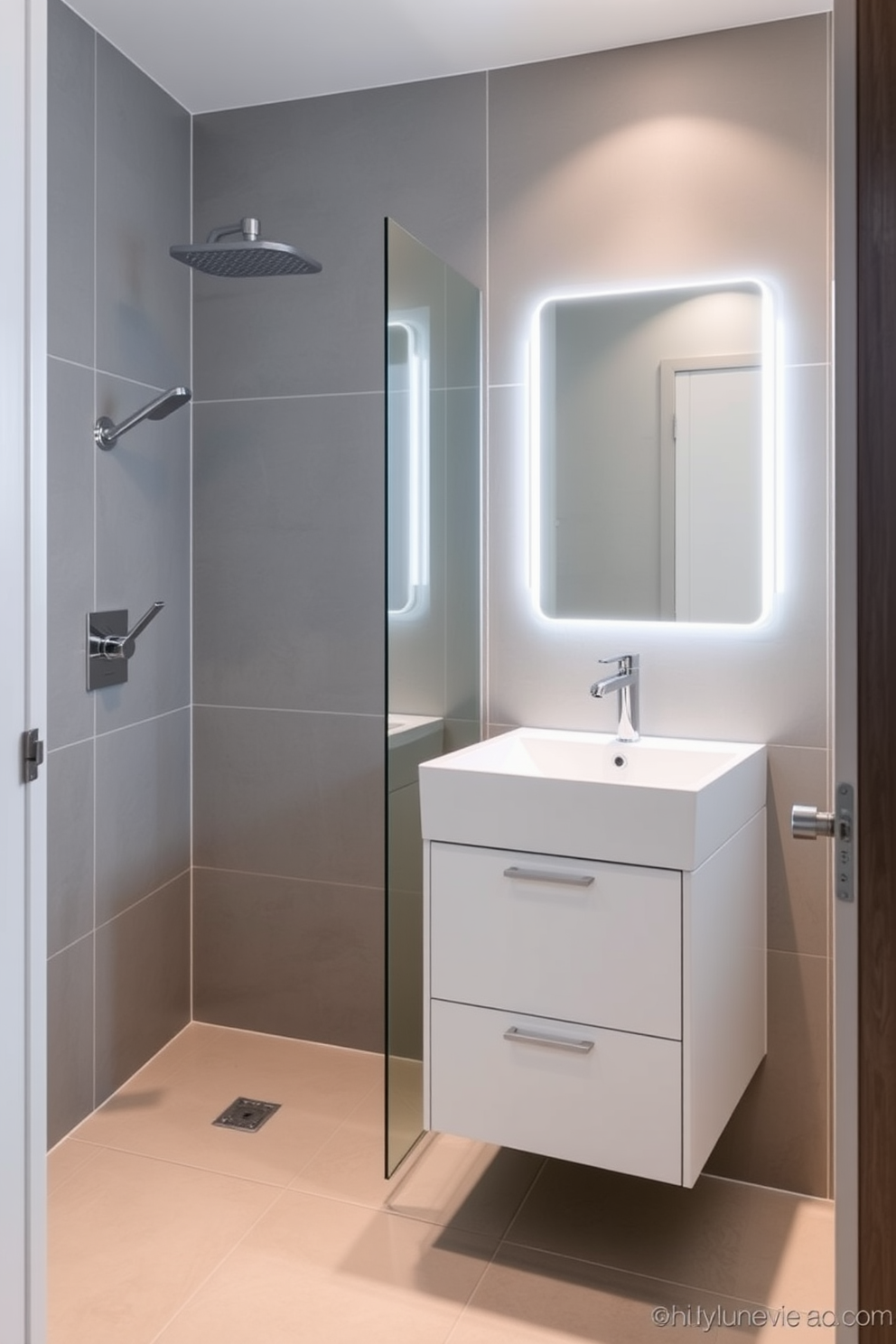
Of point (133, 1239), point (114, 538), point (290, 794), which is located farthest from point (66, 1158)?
point (114, 538)

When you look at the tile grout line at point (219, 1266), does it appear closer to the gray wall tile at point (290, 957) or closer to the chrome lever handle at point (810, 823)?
the gray wall tile at point (290, 957)

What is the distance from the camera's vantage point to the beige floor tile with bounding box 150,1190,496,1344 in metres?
1.84

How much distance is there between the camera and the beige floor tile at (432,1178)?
219 cm

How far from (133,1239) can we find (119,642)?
4.08ft

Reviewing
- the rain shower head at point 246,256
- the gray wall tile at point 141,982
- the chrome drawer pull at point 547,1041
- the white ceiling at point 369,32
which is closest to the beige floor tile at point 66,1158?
the gray wall tile at point 141,982

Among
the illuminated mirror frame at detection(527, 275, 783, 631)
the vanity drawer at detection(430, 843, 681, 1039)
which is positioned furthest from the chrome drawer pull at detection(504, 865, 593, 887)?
the illuminated mirror frame at detection(527, 275, 783, 631)

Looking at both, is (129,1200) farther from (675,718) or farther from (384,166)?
(384,166)

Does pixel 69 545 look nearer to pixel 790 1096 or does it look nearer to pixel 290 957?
pixel 290 957

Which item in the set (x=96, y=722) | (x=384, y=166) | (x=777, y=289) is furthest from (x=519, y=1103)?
(x=384, y=166)

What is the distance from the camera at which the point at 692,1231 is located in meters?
2.16

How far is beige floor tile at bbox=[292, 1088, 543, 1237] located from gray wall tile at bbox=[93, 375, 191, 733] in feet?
3.62

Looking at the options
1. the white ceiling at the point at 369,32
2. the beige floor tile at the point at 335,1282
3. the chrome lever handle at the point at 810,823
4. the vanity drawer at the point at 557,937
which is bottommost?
the beige floor tile at the point at 335,1282

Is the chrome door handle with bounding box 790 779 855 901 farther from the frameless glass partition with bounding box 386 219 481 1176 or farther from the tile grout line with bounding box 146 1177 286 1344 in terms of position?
the tile grout line with bounding box 146 1177 286 1344

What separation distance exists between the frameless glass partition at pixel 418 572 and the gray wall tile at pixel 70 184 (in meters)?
0.78
